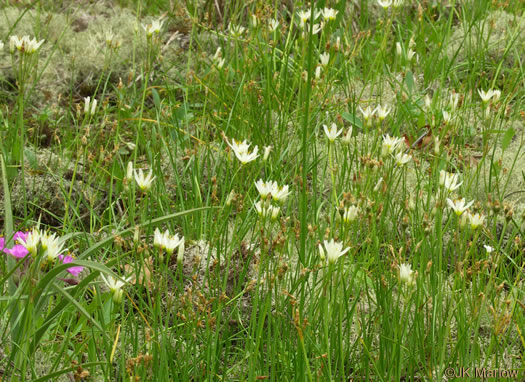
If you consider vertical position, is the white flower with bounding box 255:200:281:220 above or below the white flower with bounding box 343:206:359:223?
above

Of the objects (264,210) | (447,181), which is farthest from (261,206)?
(447,181)

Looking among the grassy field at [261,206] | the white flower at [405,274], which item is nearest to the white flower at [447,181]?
the grassy field at [261,206]

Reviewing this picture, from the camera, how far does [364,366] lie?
1.49 meters

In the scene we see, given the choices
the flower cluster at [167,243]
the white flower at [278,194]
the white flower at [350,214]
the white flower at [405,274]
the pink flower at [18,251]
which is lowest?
the white flower at [405,274]

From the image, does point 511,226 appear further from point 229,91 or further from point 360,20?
point 360,20

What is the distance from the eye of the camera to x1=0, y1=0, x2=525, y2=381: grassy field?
4.41ft

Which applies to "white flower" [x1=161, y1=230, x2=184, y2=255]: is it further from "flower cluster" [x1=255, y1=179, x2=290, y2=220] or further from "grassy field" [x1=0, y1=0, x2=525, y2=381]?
"flower cluster" [x1=255, y1=179, x2=290, y2=220]

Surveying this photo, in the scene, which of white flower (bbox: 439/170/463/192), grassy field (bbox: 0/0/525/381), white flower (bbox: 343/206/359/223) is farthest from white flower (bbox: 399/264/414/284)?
white flower (bbox: 439/170/463/192)

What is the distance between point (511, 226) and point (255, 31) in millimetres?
1078

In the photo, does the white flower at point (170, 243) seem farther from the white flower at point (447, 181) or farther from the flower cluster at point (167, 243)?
the white flower at point (447, 181)

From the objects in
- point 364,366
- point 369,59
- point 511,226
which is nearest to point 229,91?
point 369,59

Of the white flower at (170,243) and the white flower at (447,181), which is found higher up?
the white flower at (447,181)

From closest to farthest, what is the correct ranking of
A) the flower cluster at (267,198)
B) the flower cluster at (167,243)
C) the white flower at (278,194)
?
the flower cluster at (167,243) → the flower cluster at (267,198) → the white flower at (278,194)

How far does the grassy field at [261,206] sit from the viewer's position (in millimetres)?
1344
